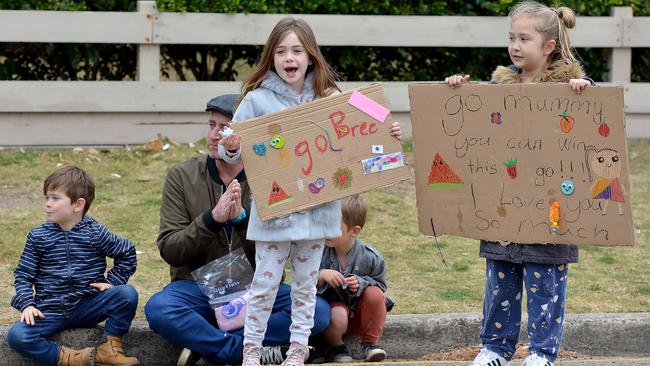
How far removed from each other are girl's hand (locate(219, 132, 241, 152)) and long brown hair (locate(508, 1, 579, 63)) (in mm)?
1305

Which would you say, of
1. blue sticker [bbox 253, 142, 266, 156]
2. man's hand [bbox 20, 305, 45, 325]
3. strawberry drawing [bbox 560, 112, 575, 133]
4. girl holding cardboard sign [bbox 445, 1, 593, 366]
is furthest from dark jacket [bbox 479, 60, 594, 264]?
man's hand [bbox 20, 305, 45, 325]

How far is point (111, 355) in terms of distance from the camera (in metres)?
5.26

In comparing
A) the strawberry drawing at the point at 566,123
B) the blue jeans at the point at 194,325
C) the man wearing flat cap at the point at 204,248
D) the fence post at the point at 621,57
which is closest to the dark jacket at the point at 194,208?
the man wearing flat cap at the point at 204,248

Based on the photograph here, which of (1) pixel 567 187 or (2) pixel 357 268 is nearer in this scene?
(1) pixel 567 187

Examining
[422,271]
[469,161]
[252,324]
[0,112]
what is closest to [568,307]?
[422,271]

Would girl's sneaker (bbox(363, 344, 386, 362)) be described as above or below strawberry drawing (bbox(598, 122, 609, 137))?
below

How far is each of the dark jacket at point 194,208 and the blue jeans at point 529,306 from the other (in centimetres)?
120

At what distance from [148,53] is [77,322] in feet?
16.6

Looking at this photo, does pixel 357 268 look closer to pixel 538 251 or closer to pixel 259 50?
pixel 538 251

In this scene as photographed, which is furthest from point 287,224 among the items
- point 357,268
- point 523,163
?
point 523,163

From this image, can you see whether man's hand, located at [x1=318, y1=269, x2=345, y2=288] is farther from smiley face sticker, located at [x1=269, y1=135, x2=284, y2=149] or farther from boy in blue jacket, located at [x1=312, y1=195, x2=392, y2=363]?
smiley face sticker, located at [x1=269, y1=135, x2=284, y2=149]

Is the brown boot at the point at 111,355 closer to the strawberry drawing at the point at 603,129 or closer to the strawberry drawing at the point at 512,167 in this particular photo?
the strawberry drawing at the point at 512,167

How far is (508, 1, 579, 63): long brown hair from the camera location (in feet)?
16.0

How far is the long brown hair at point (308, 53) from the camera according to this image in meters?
4.98
